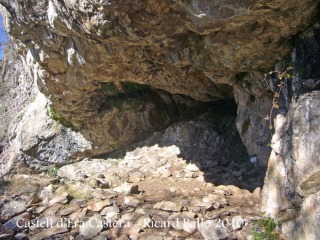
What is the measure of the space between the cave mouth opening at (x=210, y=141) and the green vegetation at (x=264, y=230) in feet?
3.98

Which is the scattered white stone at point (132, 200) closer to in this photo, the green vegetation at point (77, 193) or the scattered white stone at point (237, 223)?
the green vegetation at point (77, 193)

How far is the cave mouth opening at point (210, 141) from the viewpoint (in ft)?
17.2

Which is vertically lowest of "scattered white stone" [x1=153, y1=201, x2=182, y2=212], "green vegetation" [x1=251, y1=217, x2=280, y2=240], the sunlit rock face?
"green vegetation" [x1=251, y1=217, x2=280, y2=240]

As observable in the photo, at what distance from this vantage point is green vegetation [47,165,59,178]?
784cm

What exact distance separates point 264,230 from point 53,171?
6.25 m

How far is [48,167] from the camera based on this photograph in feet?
26.9

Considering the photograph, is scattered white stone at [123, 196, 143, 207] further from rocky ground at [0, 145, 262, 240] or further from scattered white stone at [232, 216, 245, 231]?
scattered white stone at [232, 216, 245, 231]

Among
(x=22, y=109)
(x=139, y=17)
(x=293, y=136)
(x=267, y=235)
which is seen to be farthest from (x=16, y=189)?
(x=293, y=136)

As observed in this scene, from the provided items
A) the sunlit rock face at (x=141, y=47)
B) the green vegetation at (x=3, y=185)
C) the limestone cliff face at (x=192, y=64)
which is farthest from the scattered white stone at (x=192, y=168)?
the green vegetation at (x=3, y=185)

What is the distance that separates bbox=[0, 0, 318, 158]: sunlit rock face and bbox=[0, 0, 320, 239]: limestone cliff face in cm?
2

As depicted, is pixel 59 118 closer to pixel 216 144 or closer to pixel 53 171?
pixel 53 171

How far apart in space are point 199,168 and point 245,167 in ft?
3.02

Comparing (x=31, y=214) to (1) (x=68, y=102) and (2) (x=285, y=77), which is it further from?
(2) (x=285, y=77)

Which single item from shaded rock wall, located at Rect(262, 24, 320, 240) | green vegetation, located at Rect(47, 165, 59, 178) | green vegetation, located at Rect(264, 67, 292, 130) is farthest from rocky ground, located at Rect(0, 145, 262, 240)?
green vegetation, located at Rect(47, 165, 59, 178)
